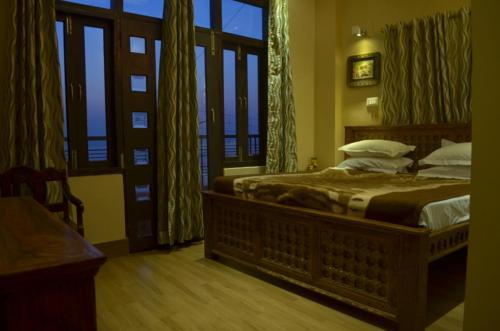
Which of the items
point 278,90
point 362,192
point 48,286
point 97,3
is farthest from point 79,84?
point 48,286

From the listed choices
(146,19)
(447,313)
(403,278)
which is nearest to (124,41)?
(146,19)

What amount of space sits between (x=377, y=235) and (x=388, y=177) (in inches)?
50.2

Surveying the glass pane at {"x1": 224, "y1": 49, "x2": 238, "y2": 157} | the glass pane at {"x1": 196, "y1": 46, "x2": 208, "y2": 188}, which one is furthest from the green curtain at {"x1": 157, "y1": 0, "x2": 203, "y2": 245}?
the glass pane at {"x1": 224, "y1": 49, "x2": 238, "y2": 157}

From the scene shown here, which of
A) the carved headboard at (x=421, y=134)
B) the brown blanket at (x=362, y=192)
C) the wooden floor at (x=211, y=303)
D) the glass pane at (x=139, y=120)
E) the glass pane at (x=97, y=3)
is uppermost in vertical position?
the glass pane at (x=97, y=3)

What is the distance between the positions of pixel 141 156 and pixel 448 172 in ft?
9.12

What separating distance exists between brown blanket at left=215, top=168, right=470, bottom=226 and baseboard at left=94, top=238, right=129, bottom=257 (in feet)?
3.41

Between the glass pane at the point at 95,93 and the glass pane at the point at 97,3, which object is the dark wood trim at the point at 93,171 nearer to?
the glass pane at the point at 95,93

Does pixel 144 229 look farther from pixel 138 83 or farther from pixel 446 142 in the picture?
pixel 446 142

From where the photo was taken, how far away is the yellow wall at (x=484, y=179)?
79 cm

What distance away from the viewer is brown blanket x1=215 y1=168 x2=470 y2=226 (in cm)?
214

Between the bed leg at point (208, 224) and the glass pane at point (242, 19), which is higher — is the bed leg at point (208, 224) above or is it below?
below

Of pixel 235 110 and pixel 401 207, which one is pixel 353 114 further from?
pixel 401 207

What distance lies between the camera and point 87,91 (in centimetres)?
341

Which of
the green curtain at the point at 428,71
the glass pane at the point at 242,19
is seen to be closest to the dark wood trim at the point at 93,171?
the glass pane at the point at 242,19
